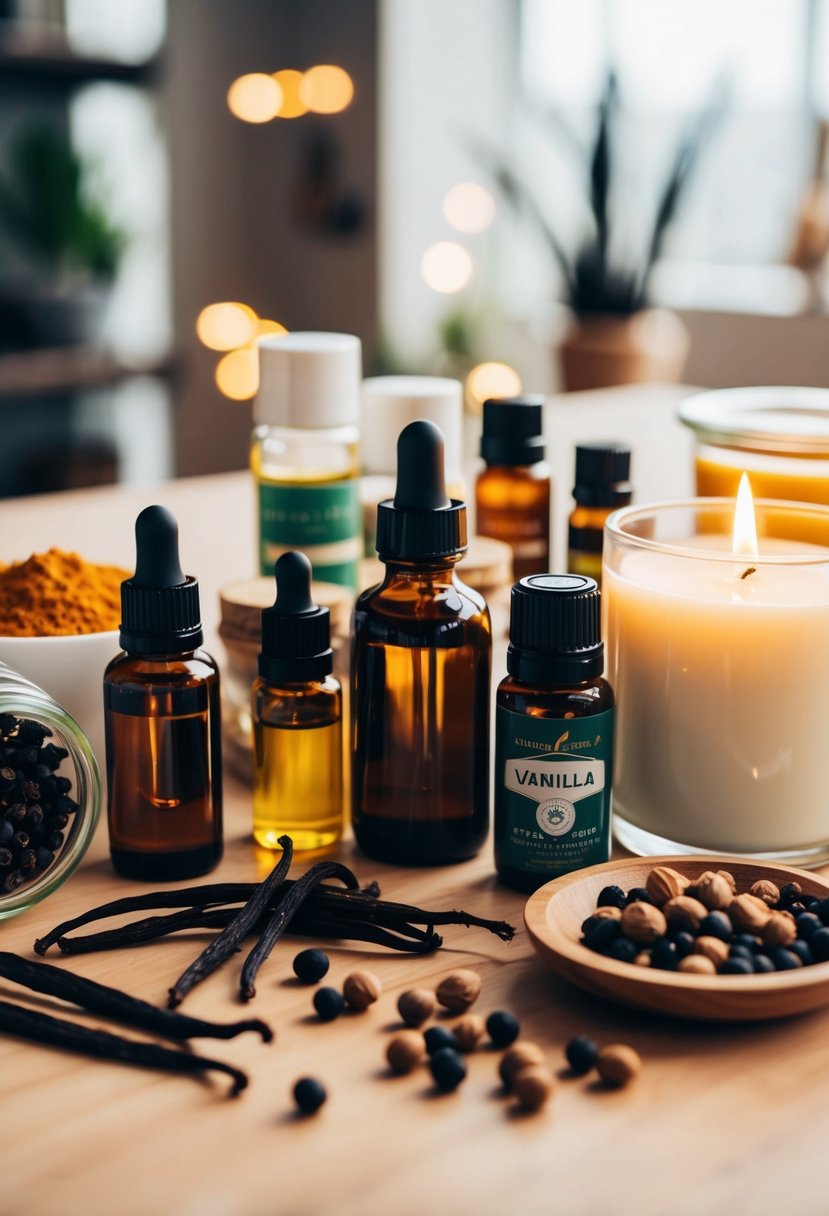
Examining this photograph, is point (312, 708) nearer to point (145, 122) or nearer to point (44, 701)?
point (44, 701)

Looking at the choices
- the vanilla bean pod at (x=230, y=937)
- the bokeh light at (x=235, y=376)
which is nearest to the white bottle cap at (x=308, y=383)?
the vanilla bean pod at (x=230, y=937)

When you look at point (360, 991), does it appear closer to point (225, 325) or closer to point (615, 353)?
point (615, 353)

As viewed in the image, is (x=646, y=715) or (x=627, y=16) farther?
(x=627, y=16)

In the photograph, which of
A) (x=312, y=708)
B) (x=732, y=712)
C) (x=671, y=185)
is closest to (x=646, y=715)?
(x=732, y=712)

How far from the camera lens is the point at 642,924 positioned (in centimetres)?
57

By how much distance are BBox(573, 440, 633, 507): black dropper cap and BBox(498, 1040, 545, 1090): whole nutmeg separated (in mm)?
461

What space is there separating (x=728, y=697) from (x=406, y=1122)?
0.29 m

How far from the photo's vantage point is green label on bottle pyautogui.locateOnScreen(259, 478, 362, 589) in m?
0.90

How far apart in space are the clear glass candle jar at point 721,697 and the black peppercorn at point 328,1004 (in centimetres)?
23

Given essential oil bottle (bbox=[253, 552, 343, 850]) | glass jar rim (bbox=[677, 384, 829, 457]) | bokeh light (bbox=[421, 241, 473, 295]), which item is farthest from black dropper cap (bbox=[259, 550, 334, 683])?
bokeh light (bbox=[421, 241, 473, 295])

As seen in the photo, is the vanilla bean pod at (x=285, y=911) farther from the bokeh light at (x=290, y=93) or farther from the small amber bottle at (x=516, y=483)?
the bokeh light at (x=290, y=93)

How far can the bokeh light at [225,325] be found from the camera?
368 cm

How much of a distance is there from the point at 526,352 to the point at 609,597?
329 centimetres

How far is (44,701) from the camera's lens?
650mm
